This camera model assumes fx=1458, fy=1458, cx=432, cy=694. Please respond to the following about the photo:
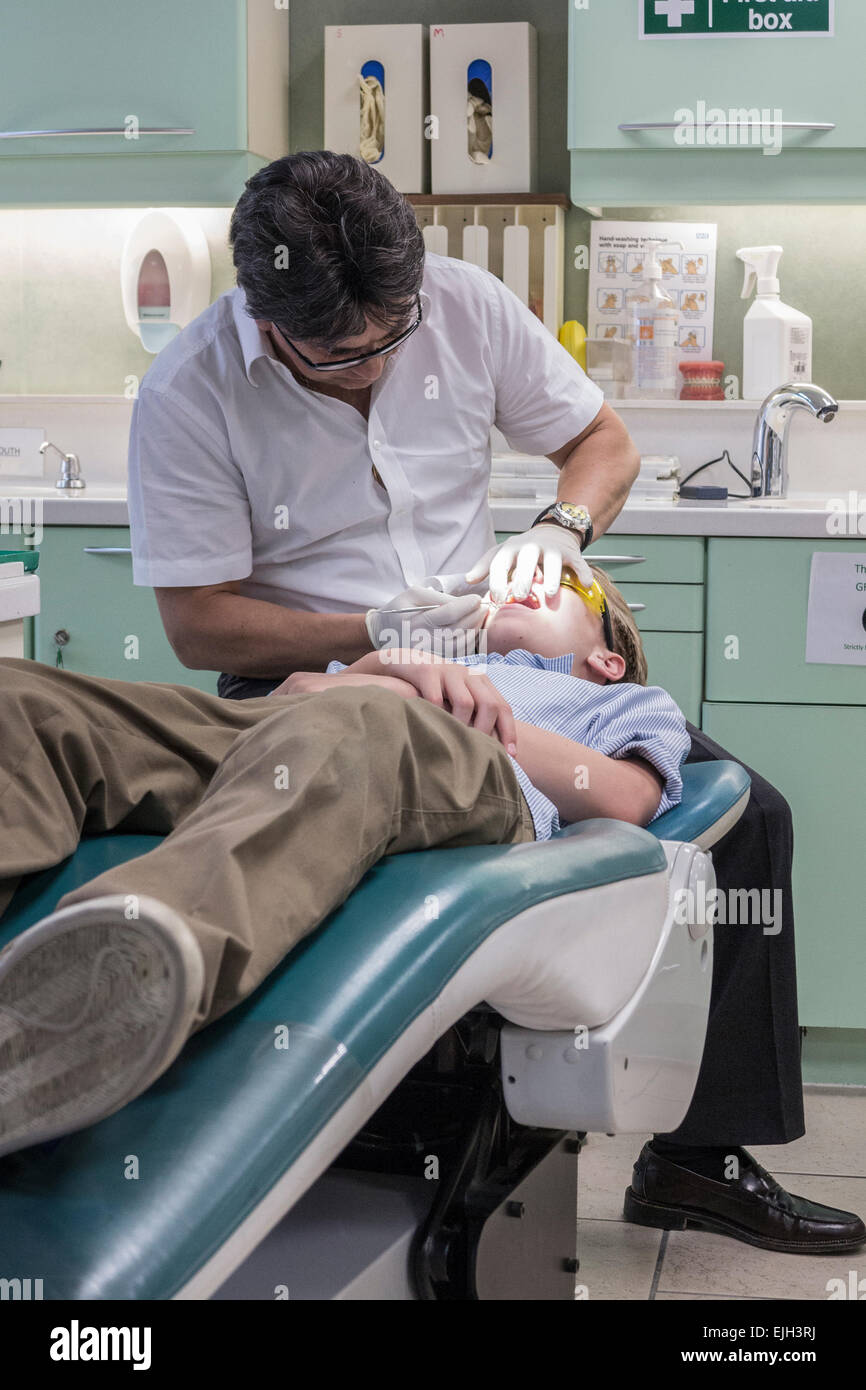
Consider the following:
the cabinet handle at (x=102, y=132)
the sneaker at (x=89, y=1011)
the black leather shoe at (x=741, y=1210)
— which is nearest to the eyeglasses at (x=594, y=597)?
the black leather shoe at (x=741, y=1210)

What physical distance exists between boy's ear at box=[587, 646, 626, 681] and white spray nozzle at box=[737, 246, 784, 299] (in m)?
1.43

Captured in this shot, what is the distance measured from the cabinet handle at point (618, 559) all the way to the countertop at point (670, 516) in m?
0.04

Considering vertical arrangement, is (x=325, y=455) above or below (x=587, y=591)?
above

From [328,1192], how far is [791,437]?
7.10 ft

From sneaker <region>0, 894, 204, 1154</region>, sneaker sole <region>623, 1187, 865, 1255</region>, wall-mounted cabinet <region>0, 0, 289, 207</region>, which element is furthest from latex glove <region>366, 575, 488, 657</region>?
wall-mounted cabinet <region>0, 0, 289, 207</region>

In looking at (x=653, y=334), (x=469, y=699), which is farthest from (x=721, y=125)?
(x=469, y=699)

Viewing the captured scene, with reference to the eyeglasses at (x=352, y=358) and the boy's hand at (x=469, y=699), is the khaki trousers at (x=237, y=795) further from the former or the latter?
the eyeglasses at (x=352, y=358)

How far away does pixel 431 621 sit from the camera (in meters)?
1.64

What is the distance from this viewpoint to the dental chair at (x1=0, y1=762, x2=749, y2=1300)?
29.6 inches

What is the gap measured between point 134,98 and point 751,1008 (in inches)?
77.0

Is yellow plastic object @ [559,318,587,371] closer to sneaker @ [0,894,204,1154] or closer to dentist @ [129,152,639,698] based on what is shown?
dentist @ [129,152,639,698]

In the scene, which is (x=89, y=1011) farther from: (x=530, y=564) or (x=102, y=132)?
(x=102, y=132)

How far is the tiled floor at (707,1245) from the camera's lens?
1722 millimetres

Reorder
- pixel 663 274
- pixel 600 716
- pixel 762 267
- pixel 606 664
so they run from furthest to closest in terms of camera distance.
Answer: pixel 663 274 < pixel 762 267 < pixel 606 664 < pixel 600 716
